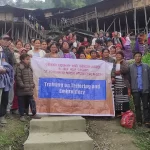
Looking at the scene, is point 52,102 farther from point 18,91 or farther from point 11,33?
point 11,33

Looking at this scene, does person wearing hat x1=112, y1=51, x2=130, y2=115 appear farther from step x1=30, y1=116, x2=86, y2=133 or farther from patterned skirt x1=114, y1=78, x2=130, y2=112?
step x1=30, y1=116, x2=86, y2=133

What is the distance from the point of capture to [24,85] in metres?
5.97

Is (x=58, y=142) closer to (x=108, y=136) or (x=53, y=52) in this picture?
(x=108, y=136)

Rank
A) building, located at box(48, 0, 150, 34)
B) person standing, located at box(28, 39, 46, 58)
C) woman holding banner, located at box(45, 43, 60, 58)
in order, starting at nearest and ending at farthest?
woman holding banner, located at box(45, 43, 60, 58) → person standing, located at box(28, 39, 46, 58) → building, located at box(48, 0, 150, 34)

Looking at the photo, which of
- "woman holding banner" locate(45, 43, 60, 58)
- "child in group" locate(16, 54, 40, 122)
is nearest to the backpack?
"child in group" locate(16, 54, 40, 122)

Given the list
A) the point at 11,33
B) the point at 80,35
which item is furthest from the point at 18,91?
the point at 11,33

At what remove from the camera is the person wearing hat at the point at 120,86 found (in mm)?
6414

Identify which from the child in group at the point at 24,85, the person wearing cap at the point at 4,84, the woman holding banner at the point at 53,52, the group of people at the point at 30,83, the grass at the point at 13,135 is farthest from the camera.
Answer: the woman holding banner at the point at 53,52

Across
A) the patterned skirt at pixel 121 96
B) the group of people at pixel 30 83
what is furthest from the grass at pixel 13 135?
the patterned skirt at pixel 121 96

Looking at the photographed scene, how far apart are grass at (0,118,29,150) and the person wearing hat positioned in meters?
2.25

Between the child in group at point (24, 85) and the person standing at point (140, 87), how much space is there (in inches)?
89.7

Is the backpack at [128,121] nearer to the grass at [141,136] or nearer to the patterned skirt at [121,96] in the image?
the grass at [141,136]

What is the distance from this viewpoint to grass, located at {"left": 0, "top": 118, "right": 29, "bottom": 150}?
16.1ft

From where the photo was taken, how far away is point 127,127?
5926mm
